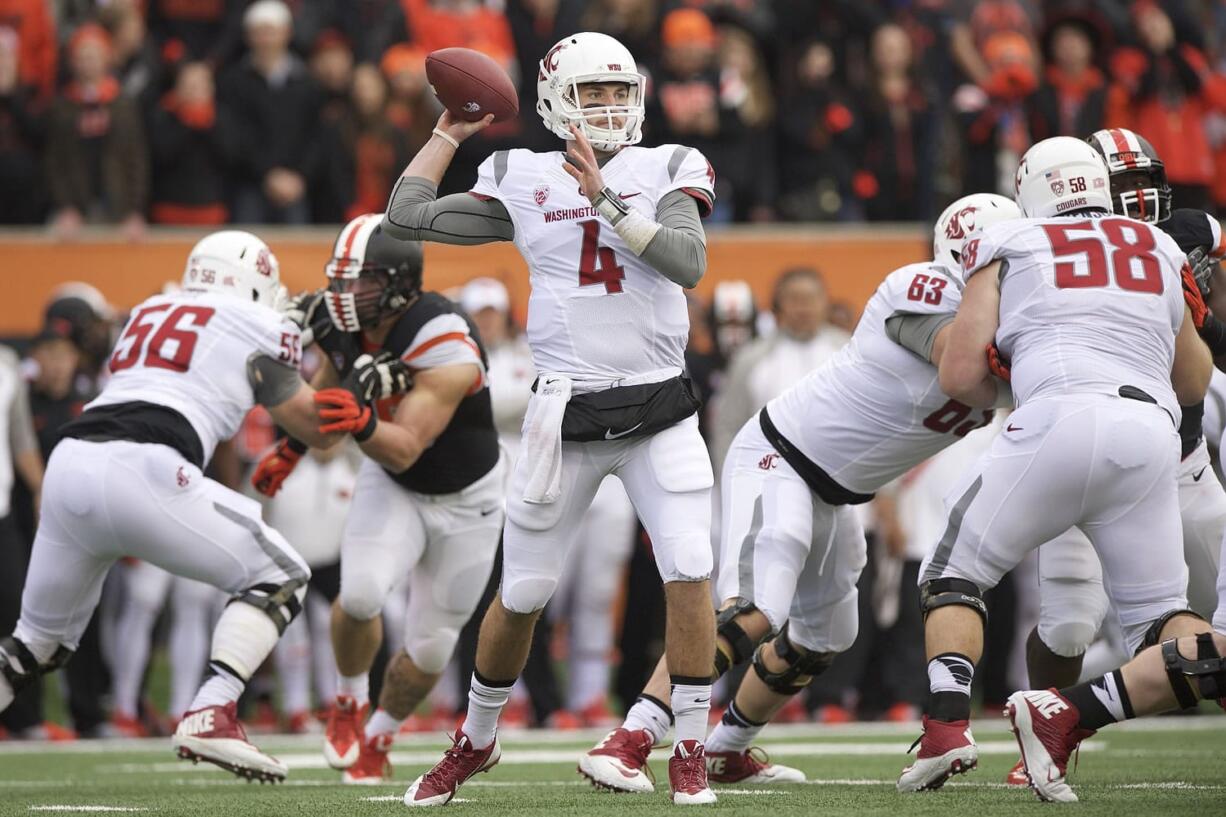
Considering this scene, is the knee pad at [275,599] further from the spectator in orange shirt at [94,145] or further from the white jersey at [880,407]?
the spectator in orange shirt at [94,145]

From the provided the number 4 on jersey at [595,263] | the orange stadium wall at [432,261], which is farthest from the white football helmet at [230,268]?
the orange stadium wall at [432,261]

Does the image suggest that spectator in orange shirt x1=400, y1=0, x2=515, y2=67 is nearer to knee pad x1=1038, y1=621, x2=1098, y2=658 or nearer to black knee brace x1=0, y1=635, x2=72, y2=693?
black knee brace x1=0, y1=635, x2=72, y2=693

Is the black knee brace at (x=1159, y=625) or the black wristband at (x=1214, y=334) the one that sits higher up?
the black wristband at (x=1214, y=334)

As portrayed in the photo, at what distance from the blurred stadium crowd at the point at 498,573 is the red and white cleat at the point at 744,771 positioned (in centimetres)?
312

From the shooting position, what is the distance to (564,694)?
35.2 ft

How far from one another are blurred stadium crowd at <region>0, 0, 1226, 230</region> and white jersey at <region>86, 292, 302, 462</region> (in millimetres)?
4625

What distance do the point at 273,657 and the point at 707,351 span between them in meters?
2.93

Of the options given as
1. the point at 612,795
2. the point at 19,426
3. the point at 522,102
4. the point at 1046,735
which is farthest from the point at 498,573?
the point at 1046,735

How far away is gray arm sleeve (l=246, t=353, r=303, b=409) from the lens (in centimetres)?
630

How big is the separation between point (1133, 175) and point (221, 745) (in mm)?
3352

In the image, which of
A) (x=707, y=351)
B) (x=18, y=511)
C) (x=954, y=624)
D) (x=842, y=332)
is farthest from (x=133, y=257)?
(x=954, y=624)

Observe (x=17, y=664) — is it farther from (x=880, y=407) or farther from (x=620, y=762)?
(x=880, y=407)

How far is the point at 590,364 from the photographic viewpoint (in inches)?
209

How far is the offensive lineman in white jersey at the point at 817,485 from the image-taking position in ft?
18.8
